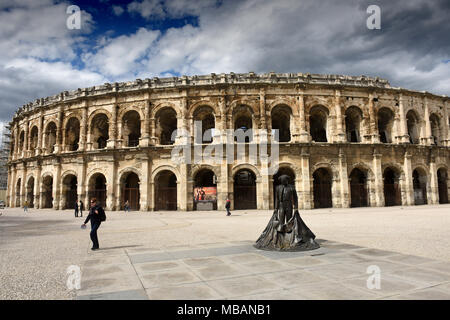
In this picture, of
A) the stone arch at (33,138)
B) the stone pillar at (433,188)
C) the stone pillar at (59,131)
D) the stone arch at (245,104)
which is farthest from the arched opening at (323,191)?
the stone arch at (33,138)

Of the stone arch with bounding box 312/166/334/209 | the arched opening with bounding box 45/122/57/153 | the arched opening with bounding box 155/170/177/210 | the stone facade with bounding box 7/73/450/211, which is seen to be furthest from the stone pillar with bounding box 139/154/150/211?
the stone arch with bounding box 312/166/334/209

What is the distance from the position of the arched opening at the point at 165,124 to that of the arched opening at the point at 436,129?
23.3m

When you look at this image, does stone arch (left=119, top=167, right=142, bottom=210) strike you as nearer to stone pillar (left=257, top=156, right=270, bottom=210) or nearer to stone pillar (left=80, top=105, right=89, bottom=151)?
stone pillar (left=80, top=105, right=89, bottom=151)

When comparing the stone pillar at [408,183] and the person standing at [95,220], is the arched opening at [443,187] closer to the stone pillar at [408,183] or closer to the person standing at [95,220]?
the stone pillar at [408,183]

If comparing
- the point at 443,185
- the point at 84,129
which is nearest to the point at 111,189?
the point at 84,129

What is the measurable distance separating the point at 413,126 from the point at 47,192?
33.7 metres

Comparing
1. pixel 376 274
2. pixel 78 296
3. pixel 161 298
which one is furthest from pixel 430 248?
pixel 78 296

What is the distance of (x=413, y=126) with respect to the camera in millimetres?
24234

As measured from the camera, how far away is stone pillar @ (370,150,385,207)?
21109 millimetres

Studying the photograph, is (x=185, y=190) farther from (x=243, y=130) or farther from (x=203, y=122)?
(x=243, y=130)

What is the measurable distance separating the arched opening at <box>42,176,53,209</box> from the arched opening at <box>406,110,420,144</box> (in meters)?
32.8

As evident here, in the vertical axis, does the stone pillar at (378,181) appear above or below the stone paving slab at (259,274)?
above

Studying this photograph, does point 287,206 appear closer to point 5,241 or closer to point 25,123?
point 5,241

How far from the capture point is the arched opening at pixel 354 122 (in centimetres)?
2223
